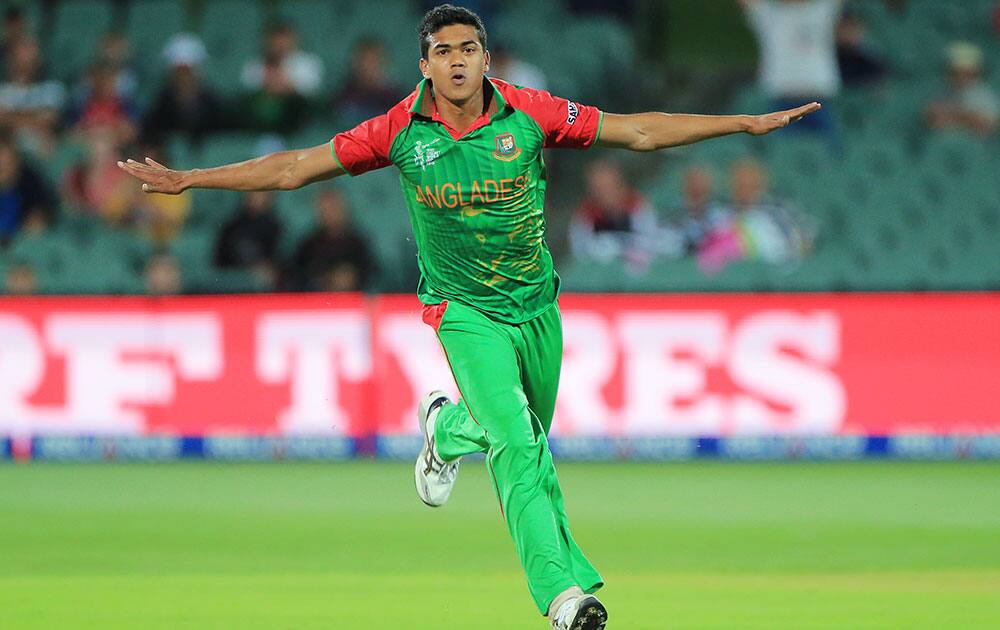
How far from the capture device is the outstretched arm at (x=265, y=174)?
5996mm

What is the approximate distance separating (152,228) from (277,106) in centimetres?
184

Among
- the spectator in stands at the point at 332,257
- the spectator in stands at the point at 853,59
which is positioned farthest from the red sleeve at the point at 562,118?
the spectator in stands at the point at 853,59

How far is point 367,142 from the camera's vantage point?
6.06 m

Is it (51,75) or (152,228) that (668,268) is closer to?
(152,228)

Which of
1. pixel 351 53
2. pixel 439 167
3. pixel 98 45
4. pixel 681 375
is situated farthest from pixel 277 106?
pixel 439 167

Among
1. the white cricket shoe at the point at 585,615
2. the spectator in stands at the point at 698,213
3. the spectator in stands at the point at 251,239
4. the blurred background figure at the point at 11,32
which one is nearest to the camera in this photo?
the white cricket shoe at the point at 585,615

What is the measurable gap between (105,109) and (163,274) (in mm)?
2590

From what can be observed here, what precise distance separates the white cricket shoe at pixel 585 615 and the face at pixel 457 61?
1923mm

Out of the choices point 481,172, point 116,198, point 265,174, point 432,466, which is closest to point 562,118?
point 481,172

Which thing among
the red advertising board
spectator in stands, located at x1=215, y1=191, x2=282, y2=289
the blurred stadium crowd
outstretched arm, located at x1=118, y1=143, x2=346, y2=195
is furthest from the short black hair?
spectator in stands, located at x1=215, y1=191, x2=282, y2=289

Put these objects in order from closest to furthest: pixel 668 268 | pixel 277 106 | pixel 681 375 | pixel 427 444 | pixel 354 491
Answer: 1. pixel 427 444
2. pixel 354 491
3. pixel 681 375
4. pixel 668 268
5. pixel 277 106

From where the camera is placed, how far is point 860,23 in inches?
696

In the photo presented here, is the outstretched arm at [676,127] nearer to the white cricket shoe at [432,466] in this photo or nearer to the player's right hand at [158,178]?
the player's right hand at [158,178]

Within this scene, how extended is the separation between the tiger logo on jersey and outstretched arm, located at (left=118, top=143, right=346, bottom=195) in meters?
0.60
